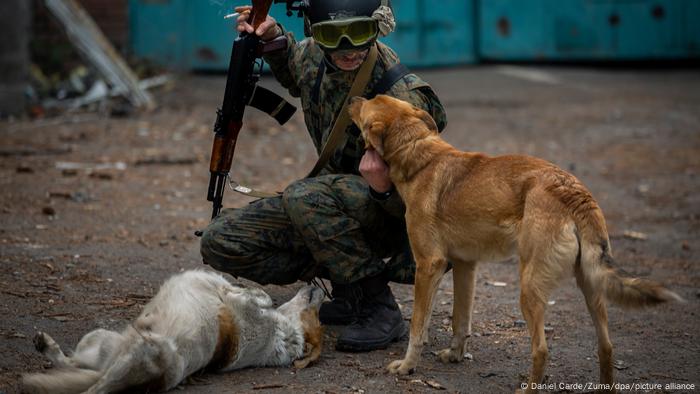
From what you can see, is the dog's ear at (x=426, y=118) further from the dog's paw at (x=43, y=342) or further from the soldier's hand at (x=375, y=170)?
the dog's paw at (x=43, y=342)

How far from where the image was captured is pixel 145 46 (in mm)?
12500

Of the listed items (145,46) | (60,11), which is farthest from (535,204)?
(145,46)

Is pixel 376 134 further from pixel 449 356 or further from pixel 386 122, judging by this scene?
pixel 449 356

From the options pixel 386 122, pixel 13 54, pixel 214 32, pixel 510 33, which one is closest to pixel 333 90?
pixel 386 122

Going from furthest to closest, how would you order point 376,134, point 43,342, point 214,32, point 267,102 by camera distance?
point 214,32 → point 267,102 → point 376,134 → point 43,342

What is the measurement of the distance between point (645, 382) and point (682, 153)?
6.06 metres

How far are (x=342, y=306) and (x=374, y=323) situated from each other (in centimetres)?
34

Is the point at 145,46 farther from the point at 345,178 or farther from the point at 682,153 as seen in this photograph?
the point at 345,178

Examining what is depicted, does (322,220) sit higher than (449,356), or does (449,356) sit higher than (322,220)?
(322,220)

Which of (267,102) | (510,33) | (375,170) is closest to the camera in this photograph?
(375,170)

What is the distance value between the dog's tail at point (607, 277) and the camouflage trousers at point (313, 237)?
118 centimetres

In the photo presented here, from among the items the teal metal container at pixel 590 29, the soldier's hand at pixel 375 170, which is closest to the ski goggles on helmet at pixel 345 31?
the soldier's hand at pixel 375 170

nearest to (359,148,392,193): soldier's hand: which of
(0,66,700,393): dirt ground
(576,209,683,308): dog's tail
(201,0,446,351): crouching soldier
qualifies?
(201,0,446,351): crouching soldier

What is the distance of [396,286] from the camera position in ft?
18.4
